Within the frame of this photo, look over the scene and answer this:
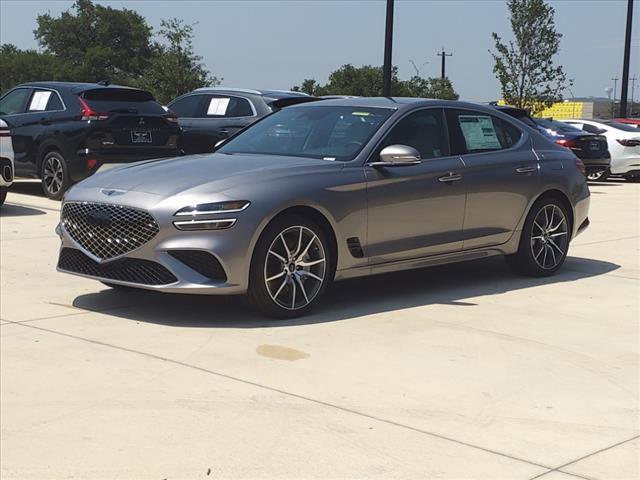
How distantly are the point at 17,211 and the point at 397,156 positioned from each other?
701 centimetres

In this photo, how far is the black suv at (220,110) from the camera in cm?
1469

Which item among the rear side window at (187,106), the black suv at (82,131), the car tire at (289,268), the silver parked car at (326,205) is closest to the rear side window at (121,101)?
the black suv at (82,131)

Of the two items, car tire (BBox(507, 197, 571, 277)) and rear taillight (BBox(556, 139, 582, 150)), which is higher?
rear taillight (BBox(556, 139, 582, 150))

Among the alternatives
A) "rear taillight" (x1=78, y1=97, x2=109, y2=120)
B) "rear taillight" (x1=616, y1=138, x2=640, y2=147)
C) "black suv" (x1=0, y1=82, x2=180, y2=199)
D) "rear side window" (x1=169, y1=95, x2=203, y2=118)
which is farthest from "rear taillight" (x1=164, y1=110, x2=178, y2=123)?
"rear taillight" (x1=616, y1=138, x2=640, y2=147)

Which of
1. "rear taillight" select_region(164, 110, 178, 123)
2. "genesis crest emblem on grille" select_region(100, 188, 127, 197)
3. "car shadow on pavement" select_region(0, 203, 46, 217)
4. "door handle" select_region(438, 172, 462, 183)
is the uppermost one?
"rear taillight" select_region(164, 110, 178, 123)

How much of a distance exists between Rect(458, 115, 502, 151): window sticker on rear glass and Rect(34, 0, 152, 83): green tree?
97.4 metres

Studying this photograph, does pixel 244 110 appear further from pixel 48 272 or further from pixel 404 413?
pixel 404 413

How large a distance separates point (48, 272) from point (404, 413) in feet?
14.8

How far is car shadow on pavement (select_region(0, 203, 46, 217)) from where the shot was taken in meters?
12.2

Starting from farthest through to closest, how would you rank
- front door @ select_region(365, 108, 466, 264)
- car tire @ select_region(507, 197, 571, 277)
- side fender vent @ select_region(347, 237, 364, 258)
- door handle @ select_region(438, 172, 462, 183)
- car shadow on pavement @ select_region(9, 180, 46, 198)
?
car shadow on pavement @ select_region(9, 180, 46, 198), car tire @ select_region(507, 197, 571, 277), door handle @ select_region(438, 172, 462, 183), front door @ select_region(365, 108, 466, 264), side fender vent @ select_region(347, 237, 364, 258)

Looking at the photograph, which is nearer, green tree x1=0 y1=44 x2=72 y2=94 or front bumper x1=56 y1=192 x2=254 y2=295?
front bumper x1=56 y1=192 x2=254 y2=295

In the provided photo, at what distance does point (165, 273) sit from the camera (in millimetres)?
6414

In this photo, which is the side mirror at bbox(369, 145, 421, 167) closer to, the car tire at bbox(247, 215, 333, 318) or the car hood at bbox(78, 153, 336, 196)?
the car hood at bbox(78, 153, 336, 196)

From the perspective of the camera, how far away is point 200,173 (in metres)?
6.78
